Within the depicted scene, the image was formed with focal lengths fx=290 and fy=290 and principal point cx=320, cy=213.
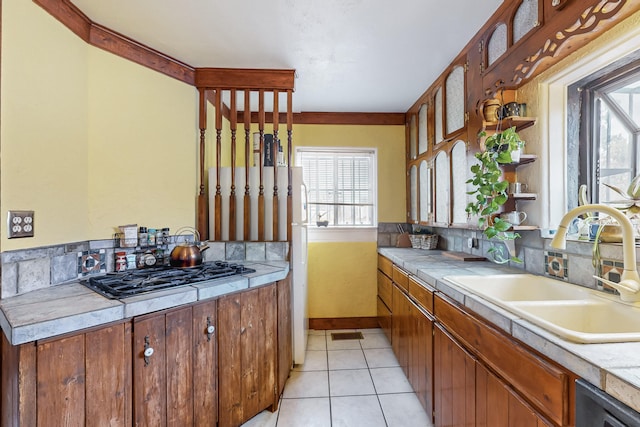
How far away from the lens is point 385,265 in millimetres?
2947

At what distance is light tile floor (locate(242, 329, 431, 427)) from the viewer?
1838 mm

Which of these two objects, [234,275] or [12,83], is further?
[234,275]

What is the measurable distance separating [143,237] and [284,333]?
117 cm

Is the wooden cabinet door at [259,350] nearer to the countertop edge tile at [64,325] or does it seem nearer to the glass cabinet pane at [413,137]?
the countertop edge tile at [64,325]

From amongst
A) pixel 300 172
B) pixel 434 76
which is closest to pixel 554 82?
pixel 434 76

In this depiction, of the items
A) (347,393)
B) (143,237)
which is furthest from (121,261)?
(347,393)

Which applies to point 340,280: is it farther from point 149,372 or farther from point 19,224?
point 19,224

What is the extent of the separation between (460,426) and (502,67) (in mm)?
1814

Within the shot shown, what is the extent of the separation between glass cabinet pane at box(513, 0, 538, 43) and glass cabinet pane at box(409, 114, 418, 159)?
64.2 inches

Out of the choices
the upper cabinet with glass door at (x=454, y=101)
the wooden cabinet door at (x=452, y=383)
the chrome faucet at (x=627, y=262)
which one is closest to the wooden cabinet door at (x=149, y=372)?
the wooden cabinet door at (x=452, y=383)

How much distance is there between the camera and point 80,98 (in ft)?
5.51

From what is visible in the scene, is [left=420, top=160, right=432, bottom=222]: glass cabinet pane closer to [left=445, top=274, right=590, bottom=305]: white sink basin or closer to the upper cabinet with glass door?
the upper cabinet with glass door

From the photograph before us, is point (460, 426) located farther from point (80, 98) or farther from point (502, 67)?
point (80, 98)

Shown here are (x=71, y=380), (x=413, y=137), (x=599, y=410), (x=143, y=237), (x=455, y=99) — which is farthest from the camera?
(x=413, y=137)
